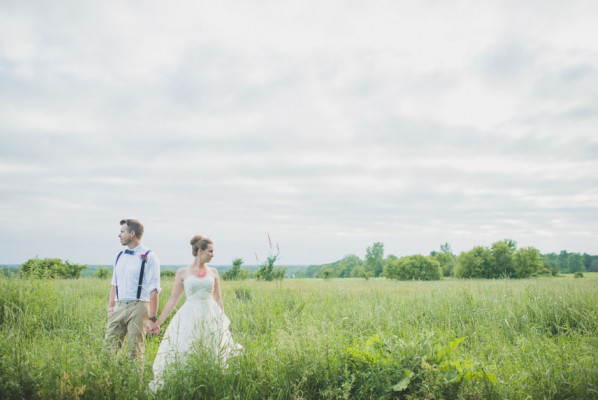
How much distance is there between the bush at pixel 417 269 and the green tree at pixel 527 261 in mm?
6754

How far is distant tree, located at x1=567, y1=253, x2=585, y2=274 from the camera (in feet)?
161

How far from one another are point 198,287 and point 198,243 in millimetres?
700

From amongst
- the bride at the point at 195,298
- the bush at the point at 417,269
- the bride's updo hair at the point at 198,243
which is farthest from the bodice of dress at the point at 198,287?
the bush at the point at 417,269

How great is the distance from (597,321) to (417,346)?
5.36m

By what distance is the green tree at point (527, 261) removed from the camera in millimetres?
32156

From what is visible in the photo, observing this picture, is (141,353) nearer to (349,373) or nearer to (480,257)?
(349,373)

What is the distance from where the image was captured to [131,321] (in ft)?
17.9

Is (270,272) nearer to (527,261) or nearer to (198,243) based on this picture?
(198,243)

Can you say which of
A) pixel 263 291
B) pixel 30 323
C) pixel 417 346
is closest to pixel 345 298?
pixel 263 291

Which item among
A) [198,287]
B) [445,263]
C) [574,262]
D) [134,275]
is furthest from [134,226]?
[574,262]

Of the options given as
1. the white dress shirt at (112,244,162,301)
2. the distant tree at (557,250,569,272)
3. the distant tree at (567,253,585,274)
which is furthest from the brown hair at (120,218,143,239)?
the distant tree at (557,250,569,272)

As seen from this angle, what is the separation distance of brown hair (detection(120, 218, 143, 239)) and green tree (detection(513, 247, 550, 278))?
112ft

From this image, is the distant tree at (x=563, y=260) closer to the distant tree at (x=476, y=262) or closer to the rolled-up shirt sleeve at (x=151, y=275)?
the distant tree at (x=476, y=262)

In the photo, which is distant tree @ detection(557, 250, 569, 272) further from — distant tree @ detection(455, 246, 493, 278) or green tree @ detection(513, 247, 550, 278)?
distant tree @ detection(455, 246, 493, 278)
